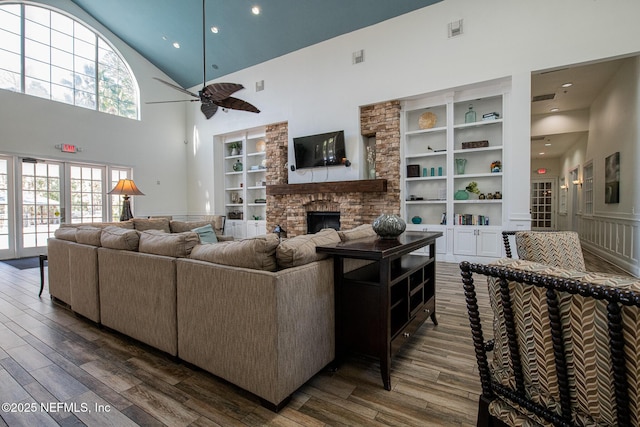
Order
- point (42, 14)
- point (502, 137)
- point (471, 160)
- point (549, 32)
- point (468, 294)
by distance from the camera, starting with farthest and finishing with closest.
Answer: point (42, 14) < point (471, 160) < point (502, 137) < point (549, 32) < point (468, 294)

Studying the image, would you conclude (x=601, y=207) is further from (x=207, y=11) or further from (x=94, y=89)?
(x=94, y=89)

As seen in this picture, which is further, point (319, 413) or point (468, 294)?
point (319, 413)

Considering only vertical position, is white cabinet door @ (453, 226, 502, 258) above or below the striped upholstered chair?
below

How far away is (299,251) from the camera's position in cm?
168

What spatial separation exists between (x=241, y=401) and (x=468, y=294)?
1368mm

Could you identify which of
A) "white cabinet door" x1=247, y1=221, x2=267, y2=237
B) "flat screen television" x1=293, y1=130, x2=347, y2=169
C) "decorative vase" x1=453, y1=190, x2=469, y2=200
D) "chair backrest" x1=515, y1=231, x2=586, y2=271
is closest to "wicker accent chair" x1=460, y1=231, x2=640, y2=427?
"chair backrest" x1=515, y1=231, x2=586, y2=271

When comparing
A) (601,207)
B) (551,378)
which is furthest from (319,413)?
(601,207)

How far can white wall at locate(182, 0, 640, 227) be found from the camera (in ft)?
14.1

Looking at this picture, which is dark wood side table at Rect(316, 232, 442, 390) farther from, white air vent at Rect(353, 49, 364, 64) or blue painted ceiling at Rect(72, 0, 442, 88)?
blue painted ceiling at Rect(72, 0, 442, 88)

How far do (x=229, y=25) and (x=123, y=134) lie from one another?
3.96 m

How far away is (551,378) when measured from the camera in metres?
0.81

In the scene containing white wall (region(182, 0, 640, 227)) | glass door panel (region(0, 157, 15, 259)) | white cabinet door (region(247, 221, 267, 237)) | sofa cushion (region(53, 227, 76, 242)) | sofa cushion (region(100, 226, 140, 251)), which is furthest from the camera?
white cabinet door (region(247, 221, 267, 237))

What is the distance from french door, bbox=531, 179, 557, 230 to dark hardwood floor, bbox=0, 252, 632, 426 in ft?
39.0

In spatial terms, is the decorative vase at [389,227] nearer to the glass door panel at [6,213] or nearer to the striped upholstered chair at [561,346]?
the striped upholstered chair at [561,346]
